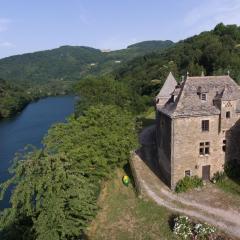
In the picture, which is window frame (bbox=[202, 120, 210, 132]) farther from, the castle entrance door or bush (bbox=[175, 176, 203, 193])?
bush (bbox=[175, 176, 203, 193])

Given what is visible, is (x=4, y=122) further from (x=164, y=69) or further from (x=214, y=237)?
(x=214, y=237)

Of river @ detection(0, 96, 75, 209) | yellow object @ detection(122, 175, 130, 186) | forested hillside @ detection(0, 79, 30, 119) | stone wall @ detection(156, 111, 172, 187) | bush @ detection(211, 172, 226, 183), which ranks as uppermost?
stone wall @ detection(156, 111, 172, 187)

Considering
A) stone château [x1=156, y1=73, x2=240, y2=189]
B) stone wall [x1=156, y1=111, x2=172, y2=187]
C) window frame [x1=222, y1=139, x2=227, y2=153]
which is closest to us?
stone château [x1=156, y1=73, x2=240, y2=189]

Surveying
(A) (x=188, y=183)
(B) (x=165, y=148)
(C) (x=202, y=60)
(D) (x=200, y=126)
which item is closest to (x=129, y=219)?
(A) (x=188, y=183)

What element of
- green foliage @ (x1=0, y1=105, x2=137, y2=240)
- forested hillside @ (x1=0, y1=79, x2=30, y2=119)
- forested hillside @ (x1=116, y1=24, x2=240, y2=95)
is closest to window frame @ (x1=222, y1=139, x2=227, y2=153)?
green foliage @ (x1=0, y1=105, x2=137, y2=240)

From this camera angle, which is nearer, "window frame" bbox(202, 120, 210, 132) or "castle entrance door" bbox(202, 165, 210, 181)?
"window frame" bbox(202, 120, 210, 132)

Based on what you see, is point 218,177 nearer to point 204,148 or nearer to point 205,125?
point 204,148
